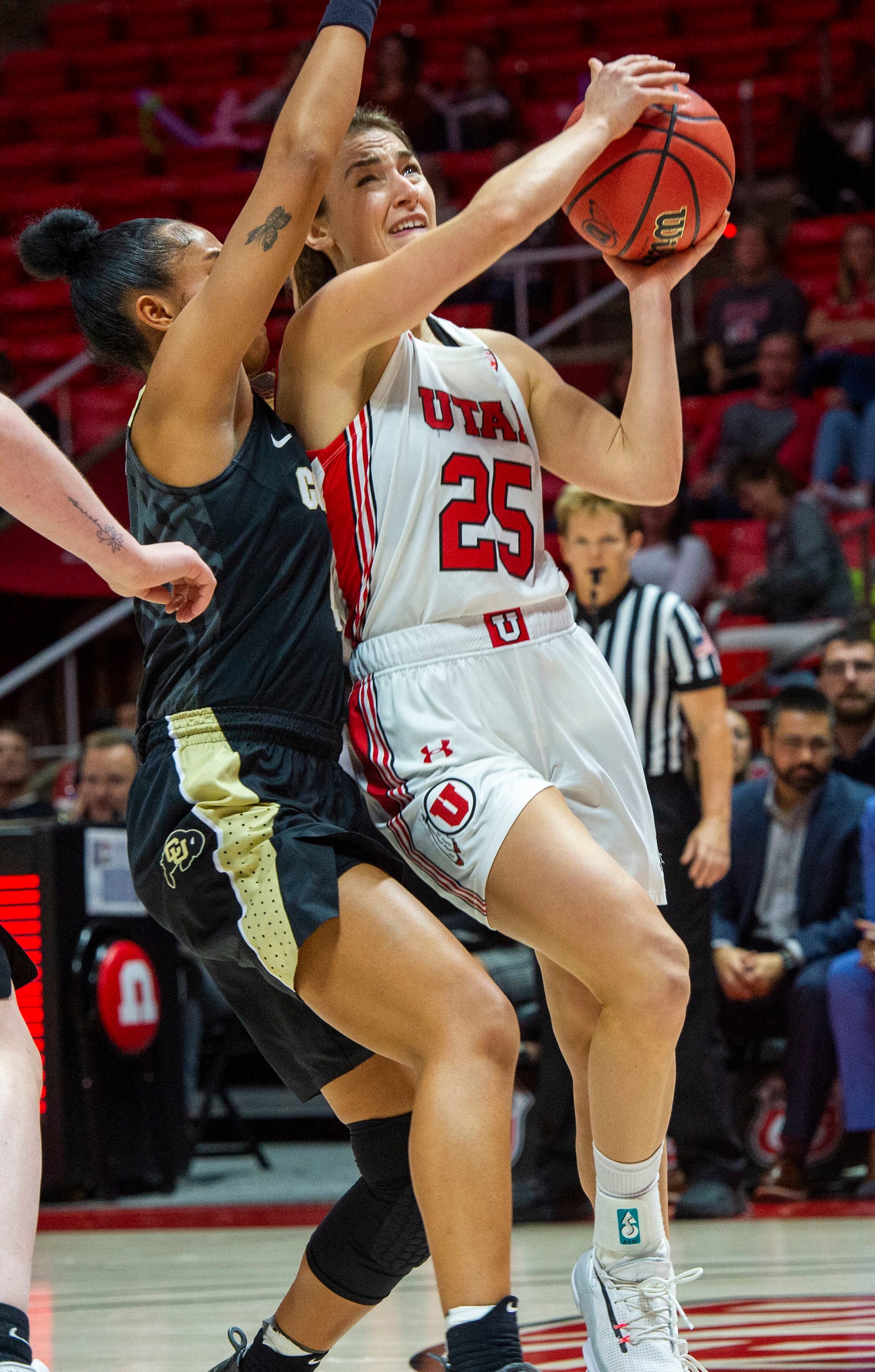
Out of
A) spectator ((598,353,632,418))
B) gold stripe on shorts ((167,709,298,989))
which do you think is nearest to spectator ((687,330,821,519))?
spectator ((598,353,632,418))

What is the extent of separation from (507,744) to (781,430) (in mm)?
7528

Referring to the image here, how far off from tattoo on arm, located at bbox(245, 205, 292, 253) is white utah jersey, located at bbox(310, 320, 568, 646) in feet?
1.19

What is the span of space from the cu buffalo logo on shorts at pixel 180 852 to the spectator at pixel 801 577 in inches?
251

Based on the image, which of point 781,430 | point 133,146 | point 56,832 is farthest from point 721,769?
point 133,146

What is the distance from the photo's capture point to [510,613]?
112 inches

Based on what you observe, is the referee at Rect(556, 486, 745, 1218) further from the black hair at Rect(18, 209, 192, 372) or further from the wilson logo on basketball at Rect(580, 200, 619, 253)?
Result: the black hair at Rect(18, 209, 192, 372)

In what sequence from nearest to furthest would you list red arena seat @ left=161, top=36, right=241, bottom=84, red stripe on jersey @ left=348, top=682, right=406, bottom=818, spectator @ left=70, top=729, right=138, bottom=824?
red stripe on jersey @ left=348, top=682, right=406, bottom=818
spectator @ left=70, top=729, right=138, bottom=824
red arena seat @ left=161, top=36, right=241, bottom=84

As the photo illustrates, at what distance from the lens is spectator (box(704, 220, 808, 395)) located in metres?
10.4

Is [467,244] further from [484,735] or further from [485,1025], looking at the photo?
[485,1025]

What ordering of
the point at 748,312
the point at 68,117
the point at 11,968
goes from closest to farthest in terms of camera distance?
the point at 11,968, the point at 748,312, the point at 68,117

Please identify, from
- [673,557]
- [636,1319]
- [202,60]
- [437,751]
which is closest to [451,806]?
[437,751]

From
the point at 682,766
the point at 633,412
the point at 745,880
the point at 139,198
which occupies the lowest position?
the point at 745,880

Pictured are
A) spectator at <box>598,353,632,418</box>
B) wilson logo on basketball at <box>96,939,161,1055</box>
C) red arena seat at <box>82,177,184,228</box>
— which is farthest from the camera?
red arena seat at <box>82,177,184,228</box>

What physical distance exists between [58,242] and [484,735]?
108 centimetres
